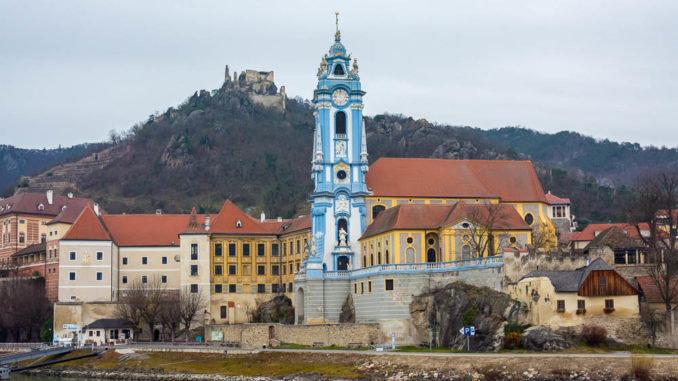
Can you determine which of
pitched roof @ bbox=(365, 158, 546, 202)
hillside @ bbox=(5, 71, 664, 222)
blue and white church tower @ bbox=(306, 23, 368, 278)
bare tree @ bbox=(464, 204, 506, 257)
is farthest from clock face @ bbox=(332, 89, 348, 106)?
hillside @ bbox=(5, 71, 664, 222)

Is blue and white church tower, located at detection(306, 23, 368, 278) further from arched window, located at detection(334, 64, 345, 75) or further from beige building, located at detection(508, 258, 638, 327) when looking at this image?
beige building, located at detection(508, 258, 638, 327)

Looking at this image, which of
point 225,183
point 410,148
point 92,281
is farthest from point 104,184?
point 92,281

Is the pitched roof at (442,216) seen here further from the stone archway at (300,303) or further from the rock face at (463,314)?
the stone archway at (300,303)

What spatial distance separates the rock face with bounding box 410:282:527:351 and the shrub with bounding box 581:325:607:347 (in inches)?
180

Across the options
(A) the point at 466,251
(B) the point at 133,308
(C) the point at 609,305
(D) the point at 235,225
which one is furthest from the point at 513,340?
(D) the point at 235,225

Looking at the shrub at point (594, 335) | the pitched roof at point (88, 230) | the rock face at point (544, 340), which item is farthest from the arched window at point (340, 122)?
the shrub at point (594, 335)

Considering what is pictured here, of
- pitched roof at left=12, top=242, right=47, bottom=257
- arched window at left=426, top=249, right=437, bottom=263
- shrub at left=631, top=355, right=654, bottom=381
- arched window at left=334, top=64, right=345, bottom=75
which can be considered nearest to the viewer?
shrub at left=631, top=355, right=654, bottom=381

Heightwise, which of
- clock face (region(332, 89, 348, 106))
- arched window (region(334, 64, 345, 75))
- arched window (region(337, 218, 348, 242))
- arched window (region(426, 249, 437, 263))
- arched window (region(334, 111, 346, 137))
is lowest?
arched window (region(426, 249, 437, 263))

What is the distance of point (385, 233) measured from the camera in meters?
80.4

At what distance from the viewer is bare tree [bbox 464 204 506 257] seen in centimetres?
7669

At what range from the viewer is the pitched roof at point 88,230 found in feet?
308

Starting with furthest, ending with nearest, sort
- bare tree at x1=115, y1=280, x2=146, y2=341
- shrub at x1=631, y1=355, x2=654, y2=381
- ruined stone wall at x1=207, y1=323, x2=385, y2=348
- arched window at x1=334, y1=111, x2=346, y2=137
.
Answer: arched window at x1=334, y1=111, x2=346, y2=137 → bare tree at x1=115, y1=280, x2=146, y2=341 → ruined stone wall at x1=207, y1=323, x2=385, y2=348 → shrub at x1=631, y1=355, x2=654, y2=381

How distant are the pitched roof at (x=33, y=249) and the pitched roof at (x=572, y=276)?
192ft

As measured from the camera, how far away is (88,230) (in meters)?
94.9
